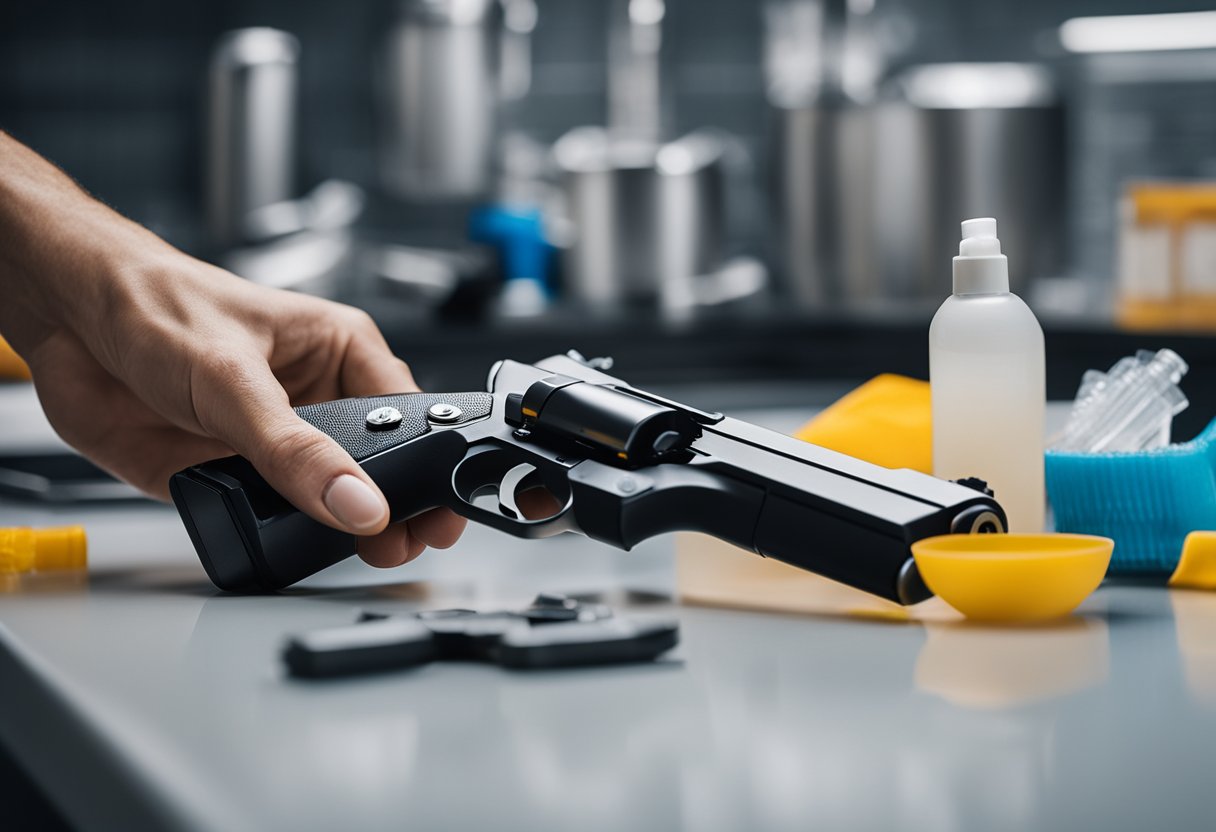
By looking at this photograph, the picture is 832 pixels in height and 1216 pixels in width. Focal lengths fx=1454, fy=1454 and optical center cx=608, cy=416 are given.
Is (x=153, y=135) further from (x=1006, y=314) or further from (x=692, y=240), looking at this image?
(x=1006, y=314)

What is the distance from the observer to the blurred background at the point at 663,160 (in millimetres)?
1855

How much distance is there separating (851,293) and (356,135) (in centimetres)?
84

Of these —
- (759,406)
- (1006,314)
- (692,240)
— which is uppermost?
(1006,314)

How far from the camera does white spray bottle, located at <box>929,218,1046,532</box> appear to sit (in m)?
0.74

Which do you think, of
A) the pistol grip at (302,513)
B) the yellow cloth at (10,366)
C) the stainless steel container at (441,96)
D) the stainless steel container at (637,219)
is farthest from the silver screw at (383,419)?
the stainless steel container at (441,96)

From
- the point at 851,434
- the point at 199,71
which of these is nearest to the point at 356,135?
the point at 199,71

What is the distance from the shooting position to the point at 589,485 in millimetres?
716

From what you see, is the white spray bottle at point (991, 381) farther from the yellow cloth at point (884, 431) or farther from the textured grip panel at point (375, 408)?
the textured grip panel at point (375, 408)

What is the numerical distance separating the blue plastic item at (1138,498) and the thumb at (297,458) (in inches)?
13.9

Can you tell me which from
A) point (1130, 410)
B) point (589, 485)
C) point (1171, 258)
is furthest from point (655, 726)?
point (1171, 258)

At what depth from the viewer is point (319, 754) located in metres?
0.46

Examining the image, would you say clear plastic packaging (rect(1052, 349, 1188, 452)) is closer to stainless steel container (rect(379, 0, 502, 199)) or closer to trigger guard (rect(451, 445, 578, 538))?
trigger guard (rect(451, 445, 578, 538))

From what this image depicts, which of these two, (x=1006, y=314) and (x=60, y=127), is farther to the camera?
(x=60, y=127)

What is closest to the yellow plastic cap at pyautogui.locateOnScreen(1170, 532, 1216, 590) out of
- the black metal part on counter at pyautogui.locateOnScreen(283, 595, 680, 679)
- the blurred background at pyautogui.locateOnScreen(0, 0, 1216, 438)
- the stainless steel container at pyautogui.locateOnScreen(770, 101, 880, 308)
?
the black metal part on counter at pyautogui.locateOnScreen(283, 595, 680, 679)
